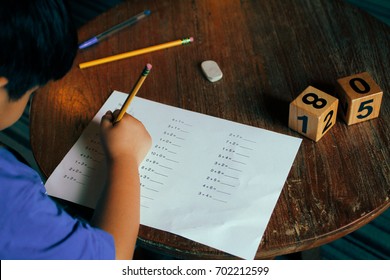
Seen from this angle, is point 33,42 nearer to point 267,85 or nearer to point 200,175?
point 200,175

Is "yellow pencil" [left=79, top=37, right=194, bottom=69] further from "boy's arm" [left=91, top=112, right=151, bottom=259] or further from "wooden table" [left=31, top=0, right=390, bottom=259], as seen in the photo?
"boy's arm" [left=91, top=112, right=151, bottom=259]

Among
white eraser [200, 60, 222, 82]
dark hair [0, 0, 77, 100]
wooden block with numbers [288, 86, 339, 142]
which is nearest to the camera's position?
dark hair [0, 0, 77, 100]

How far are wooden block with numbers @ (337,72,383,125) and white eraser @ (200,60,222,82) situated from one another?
0.72 ft

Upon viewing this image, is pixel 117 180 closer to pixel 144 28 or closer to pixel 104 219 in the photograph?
pixel 104 219

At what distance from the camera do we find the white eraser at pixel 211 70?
924 mm

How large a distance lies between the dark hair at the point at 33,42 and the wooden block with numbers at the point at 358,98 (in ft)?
1.48

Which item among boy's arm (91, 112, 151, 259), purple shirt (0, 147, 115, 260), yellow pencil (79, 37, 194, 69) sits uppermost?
yellow pencil (79, 37, 194, 69)

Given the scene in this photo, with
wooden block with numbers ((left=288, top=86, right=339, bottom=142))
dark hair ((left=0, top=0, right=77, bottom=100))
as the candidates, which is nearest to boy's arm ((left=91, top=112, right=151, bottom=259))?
dark hair ((left=0, top=0, right=77, bottom=100))

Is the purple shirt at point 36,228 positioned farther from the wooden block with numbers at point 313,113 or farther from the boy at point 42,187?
the wooden block with numbers at point 313,113

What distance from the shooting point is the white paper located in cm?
72

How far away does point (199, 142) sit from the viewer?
2.74 feet

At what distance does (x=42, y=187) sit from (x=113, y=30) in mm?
427

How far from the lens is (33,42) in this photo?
27.0 inches

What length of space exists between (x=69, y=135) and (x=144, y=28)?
32cm
